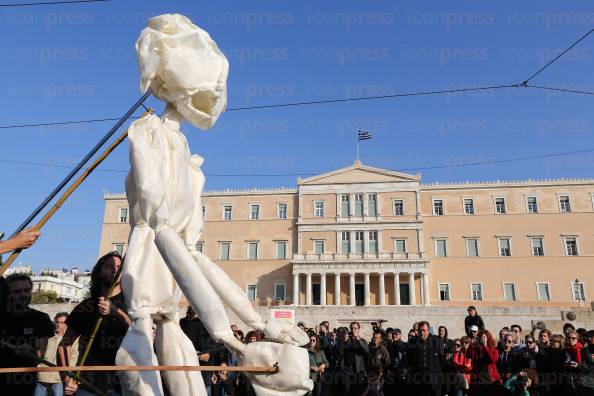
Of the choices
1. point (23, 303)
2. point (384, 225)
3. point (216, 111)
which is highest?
point (384, 225)

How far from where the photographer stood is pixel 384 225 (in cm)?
4619

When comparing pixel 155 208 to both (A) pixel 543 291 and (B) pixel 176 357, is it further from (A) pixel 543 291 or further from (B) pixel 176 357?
(A) pixel 543 291

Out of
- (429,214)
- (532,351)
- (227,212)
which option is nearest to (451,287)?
(429,214)

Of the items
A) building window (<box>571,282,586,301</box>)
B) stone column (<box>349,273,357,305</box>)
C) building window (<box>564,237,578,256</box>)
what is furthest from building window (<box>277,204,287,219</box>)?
building window (<box>571,282,586,301</box>)

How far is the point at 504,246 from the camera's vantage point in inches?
1781

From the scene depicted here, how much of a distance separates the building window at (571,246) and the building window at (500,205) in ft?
19.7

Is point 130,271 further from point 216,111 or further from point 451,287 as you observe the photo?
point 451,287

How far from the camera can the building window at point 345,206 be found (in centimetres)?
4744

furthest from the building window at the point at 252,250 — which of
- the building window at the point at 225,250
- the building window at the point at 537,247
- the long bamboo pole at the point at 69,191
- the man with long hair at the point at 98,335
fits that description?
the long bamboo pole at the point at 69,191

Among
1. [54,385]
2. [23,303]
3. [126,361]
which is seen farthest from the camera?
[54,385]

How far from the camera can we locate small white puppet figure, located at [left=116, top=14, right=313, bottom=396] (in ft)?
5.95

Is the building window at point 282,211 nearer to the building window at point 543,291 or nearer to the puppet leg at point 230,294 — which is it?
the building window at point 543,291

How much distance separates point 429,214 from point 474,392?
40337 millimetres

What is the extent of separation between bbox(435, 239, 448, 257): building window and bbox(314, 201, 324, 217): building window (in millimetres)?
11490
